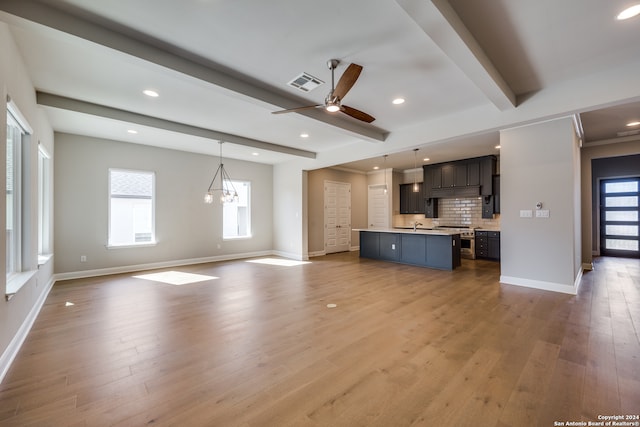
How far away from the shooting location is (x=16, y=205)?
10.3 ft

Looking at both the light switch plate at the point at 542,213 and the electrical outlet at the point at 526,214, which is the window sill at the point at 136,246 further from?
the light switch plate at the point at 542,213

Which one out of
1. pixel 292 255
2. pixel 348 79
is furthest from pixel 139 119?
pixel 292 255

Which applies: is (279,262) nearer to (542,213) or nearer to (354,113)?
(354,113)

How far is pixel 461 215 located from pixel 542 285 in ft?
13.5

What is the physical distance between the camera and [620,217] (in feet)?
24.7

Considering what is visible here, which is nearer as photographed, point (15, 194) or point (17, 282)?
point (17, 282)

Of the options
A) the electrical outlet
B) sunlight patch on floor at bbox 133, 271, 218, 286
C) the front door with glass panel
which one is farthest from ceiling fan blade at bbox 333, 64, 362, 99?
the front door with glass panel

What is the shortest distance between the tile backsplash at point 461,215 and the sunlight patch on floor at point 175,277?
6.90 m

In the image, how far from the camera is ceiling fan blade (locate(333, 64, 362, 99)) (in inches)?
98.3

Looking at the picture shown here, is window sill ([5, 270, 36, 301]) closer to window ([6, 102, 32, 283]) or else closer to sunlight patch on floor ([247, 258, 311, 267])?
window ([6, 102, 32, 283])

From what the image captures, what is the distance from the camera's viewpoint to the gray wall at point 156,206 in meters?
5.39

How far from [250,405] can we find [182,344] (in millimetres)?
1241

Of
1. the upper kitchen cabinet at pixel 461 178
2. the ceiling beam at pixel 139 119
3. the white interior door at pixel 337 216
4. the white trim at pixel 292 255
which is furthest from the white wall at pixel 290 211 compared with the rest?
the upper kitchen cabinet at pixel 461 178

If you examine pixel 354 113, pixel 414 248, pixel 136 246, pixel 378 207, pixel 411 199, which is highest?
pixel 354 113
